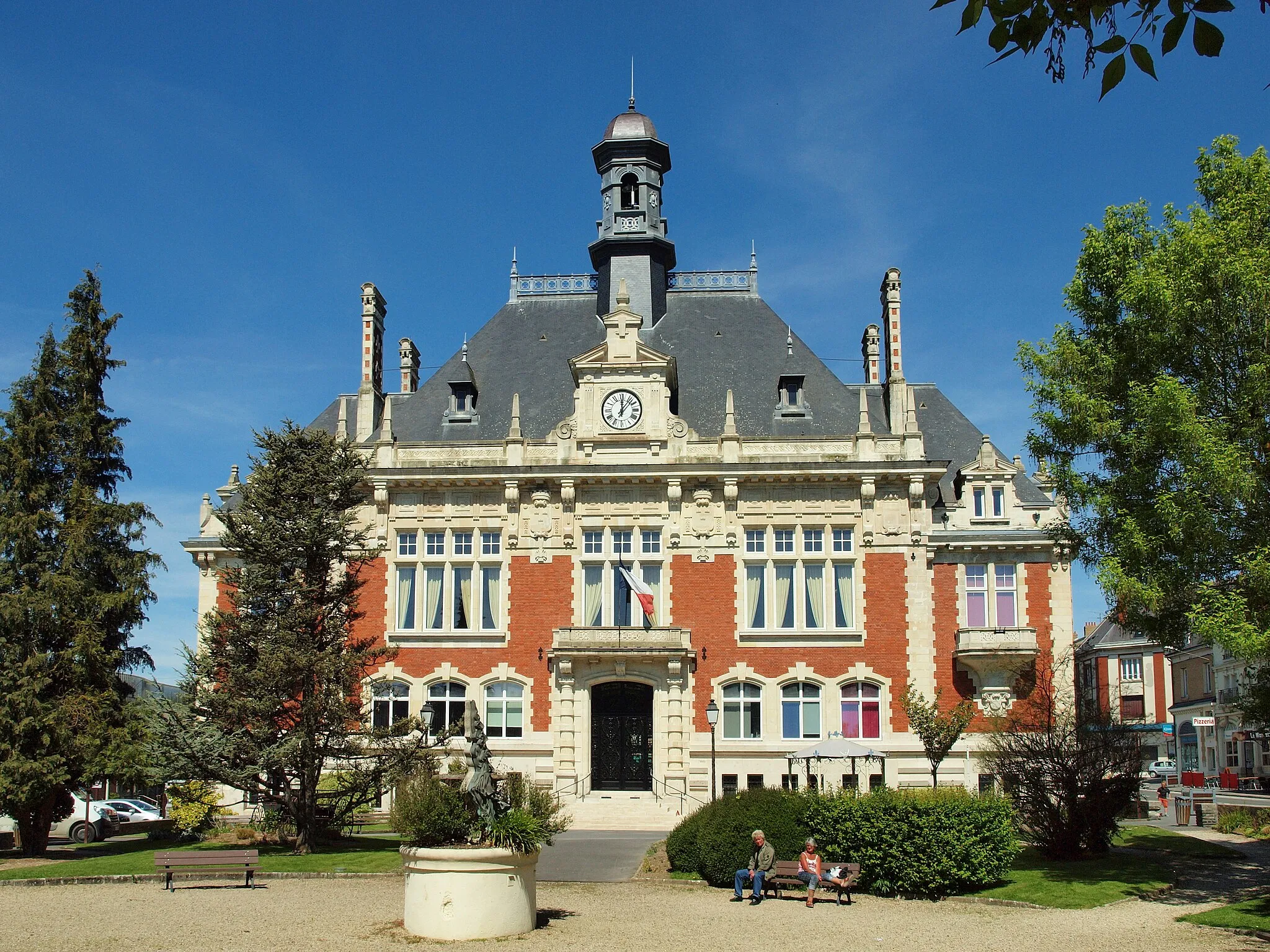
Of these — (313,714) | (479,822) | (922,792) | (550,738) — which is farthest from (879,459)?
(479,822)

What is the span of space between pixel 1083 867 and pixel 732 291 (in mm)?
26519

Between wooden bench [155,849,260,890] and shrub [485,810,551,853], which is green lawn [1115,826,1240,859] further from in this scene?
wooden bench [155,849,260,890]

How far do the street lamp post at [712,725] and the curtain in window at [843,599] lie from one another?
15.3 ft

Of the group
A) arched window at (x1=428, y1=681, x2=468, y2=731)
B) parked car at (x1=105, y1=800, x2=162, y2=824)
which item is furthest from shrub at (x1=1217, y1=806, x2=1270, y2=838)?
parked car at (x1=105, y1=800, x2=162, y2=824)

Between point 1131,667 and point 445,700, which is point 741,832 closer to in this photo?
point 445,700

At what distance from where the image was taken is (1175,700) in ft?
235

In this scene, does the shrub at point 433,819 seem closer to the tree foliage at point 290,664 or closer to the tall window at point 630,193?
the tree foliage at point 290,664

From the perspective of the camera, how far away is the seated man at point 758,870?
18.6 meters

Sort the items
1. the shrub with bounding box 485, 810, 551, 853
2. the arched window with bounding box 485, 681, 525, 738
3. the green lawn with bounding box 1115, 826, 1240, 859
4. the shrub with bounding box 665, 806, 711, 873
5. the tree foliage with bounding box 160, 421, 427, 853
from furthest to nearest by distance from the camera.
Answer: the arched window with bounding box 485, 681, 525, 738 < the tree foliage with bounding box 160, 421, 427, 853 < the green lawn with bounding box 1115, 826, 1240, 859 < the shrub with bounding box 665, 806, 711, 873 < the shrub with bounding box 485, 810, 551, 853

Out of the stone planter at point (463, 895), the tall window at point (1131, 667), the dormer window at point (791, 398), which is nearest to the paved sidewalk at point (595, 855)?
the stone planter at point (463, 895)

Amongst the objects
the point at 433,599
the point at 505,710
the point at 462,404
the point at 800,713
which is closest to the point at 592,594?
the point at 505,710

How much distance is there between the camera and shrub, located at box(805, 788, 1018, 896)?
62.6ft

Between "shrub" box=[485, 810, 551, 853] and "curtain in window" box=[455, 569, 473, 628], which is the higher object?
"curtain in window" box=[455, 569, 473, 628]

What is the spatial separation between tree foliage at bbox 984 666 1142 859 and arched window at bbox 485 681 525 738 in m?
16.6
